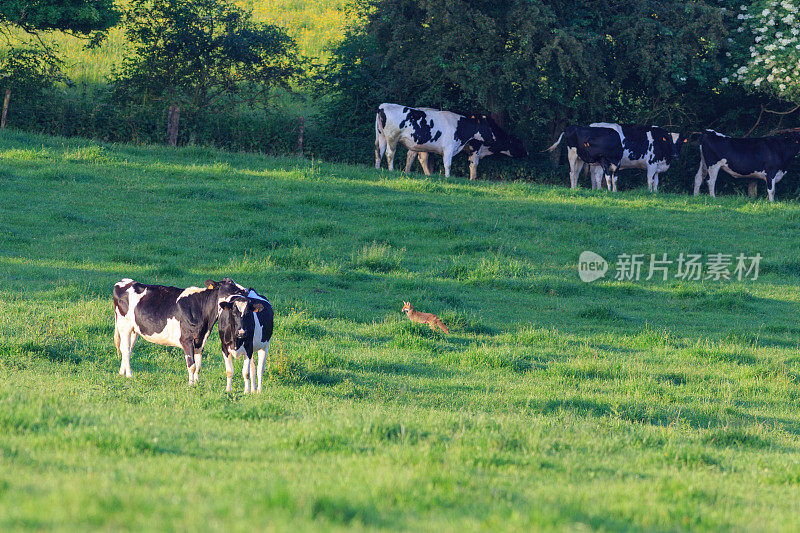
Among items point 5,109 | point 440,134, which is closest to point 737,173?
point 440,134

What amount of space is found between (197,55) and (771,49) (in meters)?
18.9

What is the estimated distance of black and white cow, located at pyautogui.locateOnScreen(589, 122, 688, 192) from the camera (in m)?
30.2

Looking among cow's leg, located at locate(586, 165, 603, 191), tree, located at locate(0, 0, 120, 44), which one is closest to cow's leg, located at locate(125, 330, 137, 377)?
tree, located at locate(0, 0, 120, 44)

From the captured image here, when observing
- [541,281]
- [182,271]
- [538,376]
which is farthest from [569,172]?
[538,376]

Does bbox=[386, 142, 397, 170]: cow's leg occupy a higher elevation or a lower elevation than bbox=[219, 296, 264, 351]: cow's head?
higher

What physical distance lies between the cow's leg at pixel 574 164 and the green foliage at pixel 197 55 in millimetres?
10036

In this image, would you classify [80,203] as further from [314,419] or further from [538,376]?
[314,419]

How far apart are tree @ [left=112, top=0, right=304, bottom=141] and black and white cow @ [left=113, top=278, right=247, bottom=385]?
20.9m

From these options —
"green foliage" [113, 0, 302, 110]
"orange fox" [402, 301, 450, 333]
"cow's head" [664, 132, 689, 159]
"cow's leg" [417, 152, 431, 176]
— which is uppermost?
"green foliage" [113, 0, 302, 110]

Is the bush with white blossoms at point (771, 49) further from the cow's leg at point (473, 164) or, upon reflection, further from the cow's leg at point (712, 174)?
the cow's leg at point (473, 164)

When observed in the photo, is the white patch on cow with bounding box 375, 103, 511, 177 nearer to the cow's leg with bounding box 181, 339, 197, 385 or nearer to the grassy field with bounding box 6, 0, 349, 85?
the grassy field with bounding box 6, 0, 349, 85

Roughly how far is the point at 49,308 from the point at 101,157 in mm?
13417

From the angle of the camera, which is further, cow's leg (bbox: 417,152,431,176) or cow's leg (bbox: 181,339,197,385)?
cow's leg (bbox: 417,152,431,176)

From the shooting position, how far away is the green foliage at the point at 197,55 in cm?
3170
